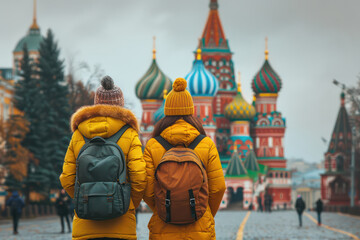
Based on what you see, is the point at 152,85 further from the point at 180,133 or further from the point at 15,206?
the point at 180,133

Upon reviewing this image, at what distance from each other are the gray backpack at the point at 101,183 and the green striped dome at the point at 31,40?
10452 centimetres

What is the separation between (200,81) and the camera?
3278 inches

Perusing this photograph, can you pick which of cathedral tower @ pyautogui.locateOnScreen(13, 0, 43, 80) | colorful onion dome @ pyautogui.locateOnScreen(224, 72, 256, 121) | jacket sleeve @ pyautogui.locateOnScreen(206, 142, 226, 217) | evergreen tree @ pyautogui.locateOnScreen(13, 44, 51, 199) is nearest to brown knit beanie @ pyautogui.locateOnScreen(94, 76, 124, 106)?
jacket sleeve @ pyautogui.locateOnScreen(206, 142, 226, 217)

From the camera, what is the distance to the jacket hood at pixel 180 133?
7012 mm

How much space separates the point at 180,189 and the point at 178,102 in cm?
82

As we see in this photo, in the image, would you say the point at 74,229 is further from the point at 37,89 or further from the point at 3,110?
the point at 3,110

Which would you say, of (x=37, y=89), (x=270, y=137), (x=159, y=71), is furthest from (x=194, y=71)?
(x=37, y=89)

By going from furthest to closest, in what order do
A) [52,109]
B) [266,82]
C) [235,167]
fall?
[266,82]
[235,167]
[52,109]

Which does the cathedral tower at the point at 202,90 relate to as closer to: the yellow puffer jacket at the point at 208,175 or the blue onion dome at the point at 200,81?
the blue onion dome at the point at 200,81

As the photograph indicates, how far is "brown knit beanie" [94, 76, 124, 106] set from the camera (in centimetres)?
712

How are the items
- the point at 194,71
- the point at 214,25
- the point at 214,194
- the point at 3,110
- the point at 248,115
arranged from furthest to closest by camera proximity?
the point at 214,25, the point at 248,115, the point at 194,71, the point at 3,110, the point at 214,194

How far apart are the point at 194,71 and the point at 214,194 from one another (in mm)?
76963

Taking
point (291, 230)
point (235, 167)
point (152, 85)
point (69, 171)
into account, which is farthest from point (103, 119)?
point (152, 85)

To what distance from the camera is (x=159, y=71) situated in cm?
9062
